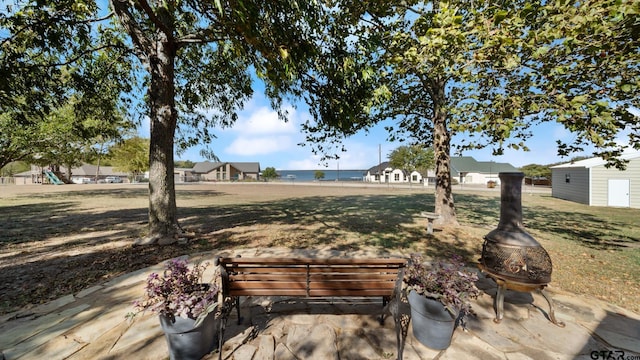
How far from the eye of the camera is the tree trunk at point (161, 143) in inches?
247

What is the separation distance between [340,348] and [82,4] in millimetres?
8050

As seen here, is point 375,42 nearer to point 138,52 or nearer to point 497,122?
point 497,122

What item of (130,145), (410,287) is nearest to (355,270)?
(410,287)

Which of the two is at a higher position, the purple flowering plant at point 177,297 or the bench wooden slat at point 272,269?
the bench wooden slat at point 272,269

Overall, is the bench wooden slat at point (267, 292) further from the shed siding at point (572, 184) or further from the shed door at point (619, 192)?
the shed siding at point (572, 184)

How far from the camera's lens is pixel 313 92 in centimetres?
614

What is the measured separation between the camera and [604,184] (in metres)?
16.8

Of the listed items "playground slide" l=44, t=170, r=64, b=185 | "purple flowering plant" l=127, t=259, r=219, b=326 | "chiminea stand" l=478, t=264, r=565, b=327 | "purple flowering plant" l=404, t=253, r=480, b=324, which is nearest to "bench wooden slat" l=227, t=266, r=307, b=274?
"purple flowering plant" l=127, t=259, r=219, b=326

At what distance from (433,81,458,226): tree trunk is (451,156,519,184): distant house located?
5707 cm

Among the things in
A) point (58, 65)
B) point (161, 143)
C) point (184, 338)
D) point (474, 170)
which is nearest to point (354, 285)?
point (184, 338)

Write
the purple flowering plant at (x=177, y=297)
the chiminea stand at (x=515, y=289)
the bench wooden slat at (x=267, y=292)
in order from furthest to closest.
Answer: the chiminea stand at (x=515, y=289) → the bench wooden slat at (x=267, y=292) → the purple flowering plant at (x=177, y=297)

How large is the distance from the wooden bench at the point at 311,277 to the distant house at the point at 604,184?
19.7 meters

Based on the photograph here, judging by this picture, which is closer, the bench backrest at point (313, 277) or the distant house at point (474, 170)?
the bench backrest at point (313, 277)

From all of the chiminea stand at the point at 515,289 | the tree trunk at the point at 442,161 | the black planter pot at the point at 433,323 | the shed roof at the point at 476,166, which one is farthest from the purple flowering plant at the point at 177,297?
the shed roof at the point at 476,166
